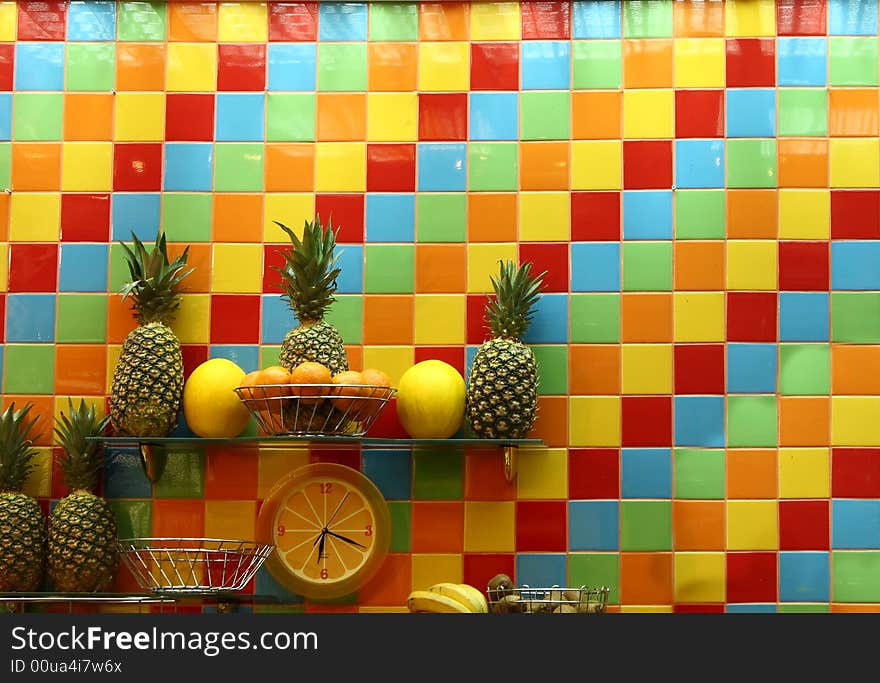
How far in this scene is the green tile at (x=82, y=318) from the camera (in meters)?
3.28

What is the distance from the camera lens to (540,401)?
3230 mm

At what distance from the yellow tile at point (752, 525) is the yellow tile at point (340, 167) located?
4.15 feet

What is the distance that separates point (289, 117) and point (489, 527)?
1192mm

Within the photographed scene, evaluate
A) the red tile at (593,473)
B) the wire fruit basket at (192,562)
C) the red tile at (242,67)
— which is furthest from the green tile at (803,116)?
the wire fruit basket at (192,562)

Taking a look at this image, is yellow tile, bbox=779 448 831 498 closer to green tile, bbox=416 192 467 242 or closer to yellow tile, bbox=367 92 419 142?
green tile, bbox=416 192 467 242

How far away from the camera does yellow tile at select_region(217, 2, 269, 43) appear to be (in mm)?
3357

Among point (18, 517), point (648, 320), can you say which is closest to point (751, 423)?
point (648, 320)

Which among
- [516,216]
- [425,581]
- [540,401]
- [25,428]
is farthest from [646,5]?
[25,428]

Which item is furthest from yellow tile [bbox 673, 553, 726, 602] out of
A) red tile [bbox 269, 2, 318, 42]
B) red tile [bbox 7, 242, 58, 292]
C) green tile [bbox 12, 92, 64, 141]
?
green tile [bbox 12, 92, 64, 141]

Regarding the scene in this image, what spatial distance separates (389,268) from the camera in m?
3.29

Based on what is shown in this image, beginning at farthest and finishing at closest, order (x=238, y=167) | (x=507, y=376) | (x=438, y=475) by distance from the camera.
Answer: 1. (x=238, y=167)
2. (x=438, y=475)
3. (x=507, y=376)

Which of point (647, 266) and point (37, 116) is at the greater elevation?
point (37, 116)

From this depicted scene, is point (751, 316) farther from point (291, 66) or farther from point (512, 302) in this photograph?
point (291, 66)

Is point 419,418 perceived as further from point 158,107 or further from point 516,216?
point 158,107
